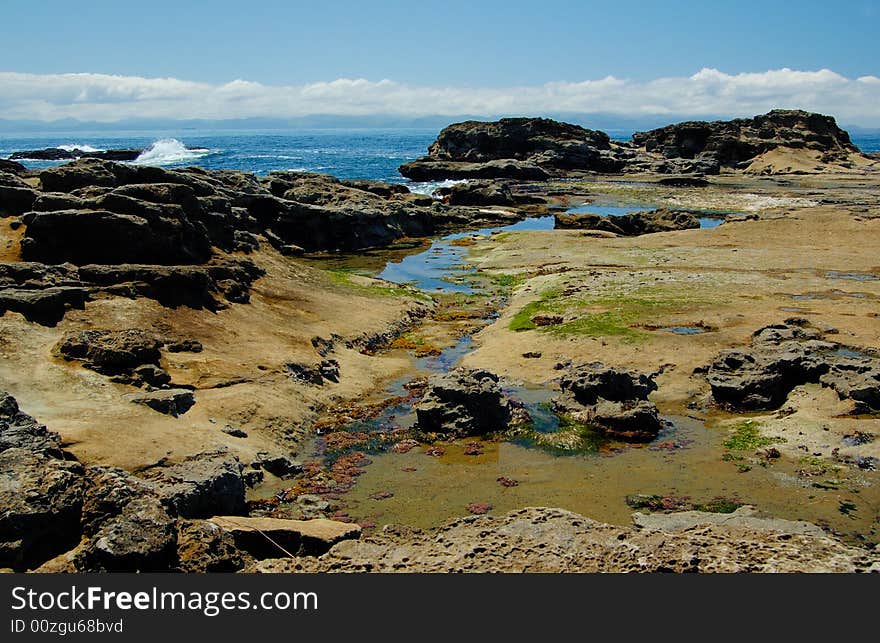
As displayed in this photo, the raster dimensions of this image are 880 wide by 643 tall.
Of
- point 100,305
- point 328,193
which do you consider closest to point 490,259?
point 328,193

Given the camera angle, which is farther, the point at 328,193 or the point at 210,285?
the point at 328,193

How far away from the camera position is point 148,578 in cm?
1078

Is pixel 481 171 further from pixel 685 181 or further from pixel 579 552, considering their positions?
pixel 579 552

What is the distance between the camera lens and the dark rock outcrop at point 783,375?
80.5 ft

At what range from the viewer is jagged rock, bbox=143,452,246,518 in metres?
16.0

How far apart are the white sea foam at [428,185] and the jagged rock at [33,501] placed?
10572cm

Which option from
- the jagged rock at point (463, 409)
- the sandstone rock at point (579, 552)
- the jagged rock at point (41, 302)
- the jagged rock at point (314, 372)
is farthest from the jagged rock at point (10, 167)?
the sandstone rock at point (579, 552)

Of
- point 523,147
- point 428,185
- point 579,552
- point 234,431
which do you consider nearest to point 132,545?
point 579,552

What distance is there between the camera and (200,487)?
1658 cm

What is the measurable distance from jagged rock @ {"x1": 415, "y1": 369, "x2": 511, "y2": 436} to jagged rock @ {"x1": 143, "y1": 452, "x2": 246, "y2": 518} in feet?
27.6

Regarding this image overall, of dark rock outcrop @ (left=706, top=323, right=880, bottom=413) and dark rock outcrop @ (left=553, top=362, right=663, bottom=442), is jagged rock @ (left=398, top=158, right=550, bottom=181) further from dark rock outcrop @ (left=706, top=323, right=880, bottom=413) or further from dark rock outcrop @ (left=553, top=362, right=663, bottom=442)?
dark rock outcrop @ (left=553, top=362, right=663, bottom=442)

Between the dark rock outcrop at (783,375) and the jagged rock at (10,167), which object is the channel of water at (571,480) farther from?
the jagged rock at (10,167)

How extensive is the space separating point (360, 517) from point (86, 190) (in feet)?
105

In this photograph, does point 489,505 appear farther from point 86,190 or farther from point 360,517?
point 86,190
